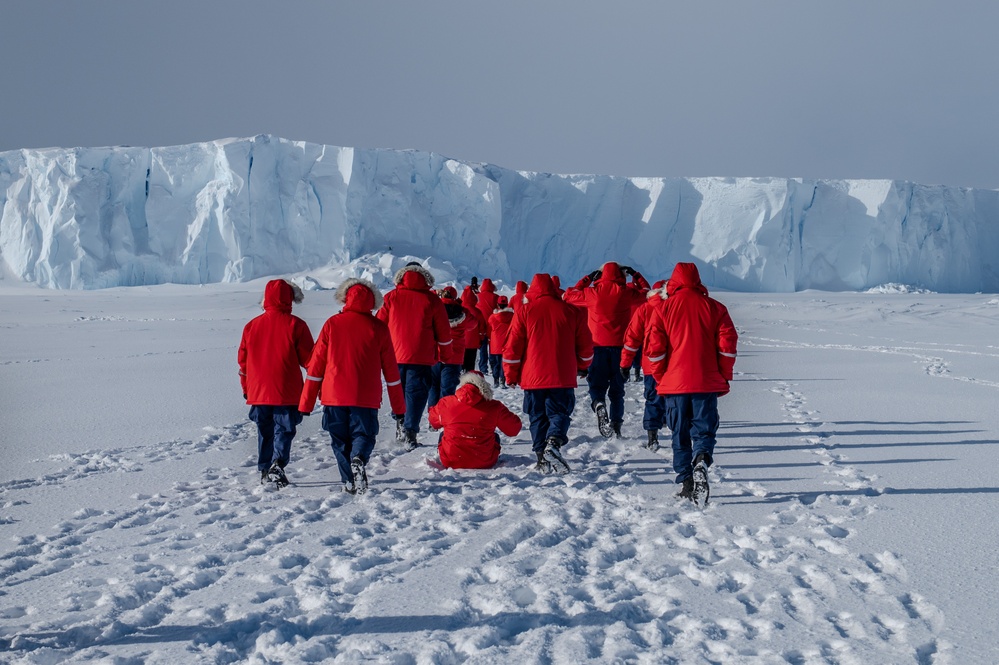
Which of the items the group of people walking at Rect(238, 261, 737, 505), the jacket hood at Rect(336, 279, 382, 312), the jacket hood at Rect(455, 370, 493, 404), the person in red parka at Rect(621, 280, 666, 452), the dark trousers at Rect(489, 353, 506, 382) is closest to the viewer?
the group of people walking at Rect(238, 261, 737, 505)

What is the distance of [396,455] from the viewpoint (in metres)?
5.16

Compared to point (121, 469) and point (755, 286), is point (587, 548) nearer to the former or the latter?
point (121, 469)

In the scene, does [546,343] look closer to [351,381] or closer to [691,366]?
[691,366]

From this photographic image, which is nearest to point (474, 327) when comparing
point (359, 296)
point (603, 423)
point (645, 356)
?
point (603, 423)

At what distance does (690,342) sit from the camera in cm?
392

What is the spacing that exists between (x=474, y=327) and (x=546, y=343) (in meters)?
2.62

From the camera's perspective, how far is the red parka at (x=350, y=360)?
410cm

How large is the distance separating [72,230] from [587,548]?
1211 inches

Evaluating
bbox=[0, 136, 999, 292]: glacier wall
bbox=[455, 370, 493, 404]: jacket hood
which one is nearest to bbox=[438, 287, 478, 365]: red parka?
bbox=[455, 370, 493, 404]: jacket hood

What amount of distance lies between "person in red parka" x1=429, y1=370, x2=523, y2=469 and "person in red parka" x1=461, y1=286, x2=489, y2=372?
231 cm

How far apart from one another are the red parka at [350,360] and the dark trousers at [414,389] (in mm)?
1233

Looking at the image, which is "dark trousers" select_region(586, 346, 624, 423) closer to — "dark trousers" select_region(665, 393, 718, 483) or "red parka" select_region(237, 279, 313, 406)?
"dark trousers" select_region(665, 393, 718, 483)

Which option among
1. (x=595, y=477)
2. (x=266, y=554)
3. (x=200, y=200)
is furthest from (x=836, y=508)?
(x=200, y=200)

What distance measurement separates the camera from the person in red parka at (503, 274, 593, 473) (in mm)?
4820
